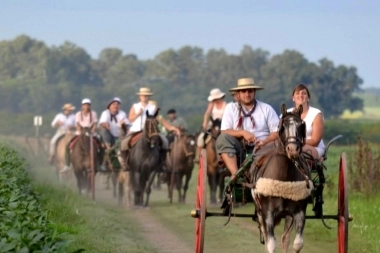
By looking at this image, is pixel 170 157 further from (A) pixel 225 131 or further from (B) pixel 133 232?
(A) pixel 225 131

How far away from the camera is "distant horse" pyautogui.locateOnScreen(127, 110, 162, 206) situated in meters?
23.4

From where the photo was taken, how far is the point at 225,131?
13953mm

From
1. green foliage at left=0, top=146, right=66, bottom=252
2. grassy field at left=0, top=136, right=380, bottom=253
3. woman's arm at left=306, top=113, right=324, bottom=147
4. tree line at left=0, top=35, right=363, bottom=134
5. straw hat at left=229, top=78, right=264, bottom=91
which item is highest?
tree line at left=0, top=35, right=363, bottom=134

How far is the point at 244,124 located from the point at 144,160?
384 inches

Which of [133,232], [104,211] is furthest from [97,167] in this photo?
[133,232]

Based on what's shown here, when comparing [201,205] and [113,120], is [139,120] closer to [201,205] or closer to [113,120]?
[113,120]

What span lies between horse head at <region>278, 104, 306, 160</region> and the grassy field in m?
2.53

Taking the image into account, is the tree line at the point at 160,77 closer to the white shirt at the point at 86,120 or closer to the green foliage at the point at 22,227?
the white shirt at the point at 86,120

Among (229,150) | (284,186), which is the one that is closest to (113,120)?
(229,150)

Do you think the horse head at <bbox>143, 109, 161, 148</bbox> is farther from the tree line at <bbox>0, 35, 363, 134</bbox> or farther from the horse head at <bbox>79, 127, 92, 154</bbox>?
the tree line at <bbox>0, 35, 363, 134</bbox>

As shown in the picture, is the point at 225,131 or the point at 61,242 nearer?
the point at 61,242

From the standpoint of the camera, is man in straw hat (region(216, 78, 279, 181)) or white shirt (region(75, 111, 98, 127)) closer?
man in straw hat (region(216, 78, 279, 181))

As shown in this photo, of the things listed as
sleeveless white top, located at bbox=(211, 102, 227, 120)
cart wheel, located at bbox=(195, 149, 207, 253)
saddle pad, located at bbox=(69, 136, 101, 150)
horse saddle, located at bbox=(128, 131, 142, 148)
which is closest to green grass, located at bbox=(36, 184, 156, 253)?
cart wheel, located at bbox=(195, 149, 207, 253)

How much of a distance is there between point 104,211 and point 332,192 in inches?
174
